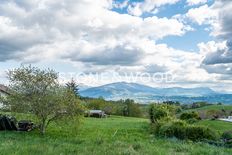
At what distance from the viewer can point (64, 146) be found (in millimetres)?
18250

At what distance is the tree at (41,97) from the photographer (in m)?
27.1

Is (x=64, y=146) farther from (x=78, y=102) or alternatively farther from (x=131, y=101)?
(x=131, y=101)

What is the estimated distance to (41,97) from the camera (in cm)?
2727

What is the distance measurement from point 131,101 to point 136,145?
301ft

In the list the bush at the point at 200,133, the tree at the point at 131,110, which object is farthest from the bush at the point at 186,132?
the tree at the point at 131,110

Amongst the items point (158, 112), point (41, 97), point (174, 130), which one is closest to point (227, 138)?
point (174, 130)

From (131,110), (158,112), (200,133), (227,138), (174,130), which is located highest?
(131,110)

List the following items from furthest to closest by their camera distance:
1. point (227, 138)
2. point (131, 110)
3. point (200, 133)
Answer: point (131, 110) → point (200, 133) → point (227, 138)

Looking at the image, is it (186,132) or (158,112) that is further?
(158,112)

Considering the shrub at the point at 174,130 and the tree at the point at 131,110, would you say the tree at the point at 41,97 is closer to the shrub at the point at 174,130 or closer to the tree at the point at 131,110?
the shrub at the point at 174,130

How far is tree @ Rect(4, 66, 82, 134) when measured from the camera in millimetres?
27109

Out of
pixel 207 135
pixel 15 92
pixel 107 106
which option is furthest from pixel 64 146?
pixel 107 106

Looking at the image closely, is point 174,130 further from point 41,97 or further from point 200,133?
point 41,97

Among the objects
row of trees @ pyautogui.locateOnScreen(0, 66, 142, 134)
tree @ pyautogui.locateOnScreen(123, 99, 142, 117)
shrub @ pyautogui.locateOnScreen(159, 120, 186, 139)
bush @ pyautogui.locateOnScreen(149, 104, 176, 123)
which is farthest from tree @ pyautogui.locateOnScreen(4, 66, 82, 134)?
tree @ pyautogui.locateOnScreen(123, 99, 142, 117)
